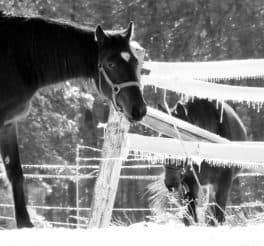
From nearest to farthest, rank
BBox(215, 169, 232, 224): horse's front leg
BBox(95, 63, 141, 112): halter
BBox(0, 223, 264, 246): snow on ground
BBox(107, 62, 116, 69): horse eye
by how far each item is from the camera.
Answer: BBox(0, 223, 264, 246): snow on ground
BBox(95, 63, 141, 112): halter
BBox(107, 62, 116, 69): horse eye
BBox(215, 169, 232, 224): horse's front leg

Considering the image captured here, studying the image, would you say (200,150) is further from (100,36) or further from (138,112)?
(100,36)

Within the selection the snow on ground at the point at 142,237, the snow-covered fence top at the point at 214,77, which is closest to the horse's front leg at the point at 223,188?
the snow-covered fence top at the point at 214,77

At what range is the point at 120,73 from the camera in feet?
18.4

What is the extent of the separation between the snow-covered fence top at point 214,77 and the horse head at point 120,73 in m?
0.49

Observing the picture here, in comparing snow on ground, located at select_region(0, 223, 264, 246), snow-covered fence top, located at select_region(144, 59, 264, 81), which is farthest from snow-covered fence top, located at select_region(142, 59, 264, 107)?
snow on ground, located at select_region(0, 223, 264, 246)

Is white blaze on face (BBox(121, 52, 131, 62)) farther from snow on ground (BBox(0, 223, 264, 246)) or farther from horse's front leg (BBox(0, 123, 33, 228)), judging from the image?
snow on ground (BBox(0, 223, 264, 246))

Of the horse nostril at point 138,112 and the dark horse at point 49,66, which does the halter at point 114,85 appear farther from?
the horse nostril at point 138,112

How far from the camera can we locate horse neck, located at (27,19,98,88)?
5.81 m

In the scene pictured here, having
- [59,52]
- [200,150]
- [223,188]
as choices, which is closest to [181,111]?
[223,188]

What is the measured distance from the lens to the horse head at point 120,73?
548 cm

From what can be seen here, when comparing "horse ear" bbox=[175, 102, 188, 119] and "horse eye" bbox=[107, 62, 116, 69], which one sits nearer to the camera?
"horse eye" bbox=[107, 62, 116, 69]

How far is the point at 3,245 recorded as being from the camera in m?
3.32

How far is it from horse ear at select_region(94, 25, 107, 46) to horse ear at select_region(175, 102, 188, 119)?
3.32 m

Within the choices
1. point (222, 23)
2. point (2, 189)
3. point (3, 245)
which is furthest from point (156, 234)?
point (222, 23)
